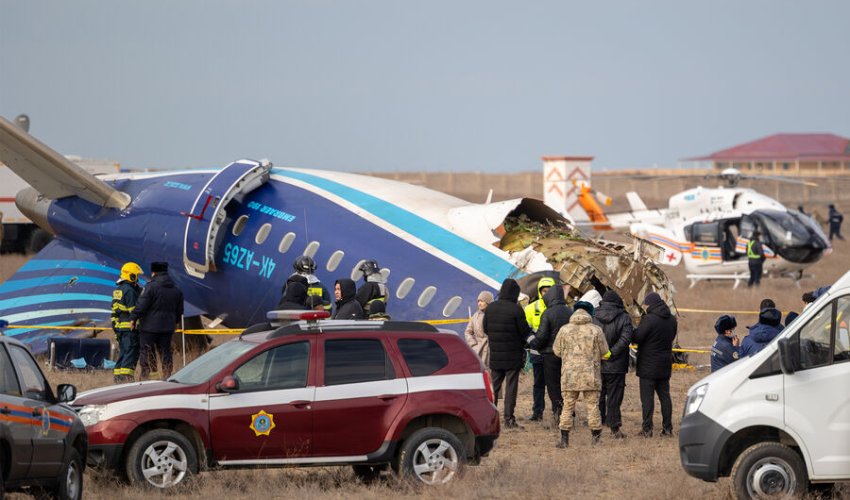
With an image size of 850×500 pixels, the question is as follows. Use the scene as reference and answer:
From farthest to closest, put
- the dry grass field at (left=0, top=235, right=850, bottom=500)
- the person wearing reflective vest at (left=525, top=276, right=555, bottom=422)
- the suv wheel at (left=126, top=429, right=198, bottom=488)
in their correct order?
the person wearing reflective vest at (left=525, top=276, right=555, bottom=422)
the dry grass field at (left=0, top=235, right=850, bottom=500)
the suv wheel at (left=126, top=429, right=198, bottom=488)

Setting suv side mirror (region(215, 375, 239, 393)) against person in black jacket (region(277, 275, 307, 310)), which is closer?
suv side mirror (region(215, 375, 239, 393))

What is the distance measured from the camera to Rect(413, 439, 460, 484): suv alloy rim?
12266 mm

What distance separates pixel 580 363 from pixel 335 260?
22.3ft

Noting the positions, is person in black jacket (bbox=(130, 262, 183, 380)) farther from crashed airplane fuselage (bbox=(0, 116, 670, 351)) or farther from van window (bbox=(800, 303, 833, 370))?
van window (bbox=(800, 303, 833, 370))

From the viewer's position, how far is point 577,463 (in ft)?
45.9

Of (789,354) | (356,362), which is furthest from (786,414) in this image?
(356,362)

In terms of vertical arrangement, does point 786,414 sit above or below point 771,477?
above

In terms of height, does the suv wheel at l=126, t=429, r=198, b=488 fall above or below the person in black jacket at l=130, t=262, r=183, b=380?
below

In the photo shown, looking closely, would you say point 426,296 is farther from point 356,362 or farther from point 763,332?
point 356,362

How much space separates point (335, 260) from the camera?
68.1ft

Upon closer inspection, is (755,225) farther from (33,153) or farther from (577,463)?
(577,463)

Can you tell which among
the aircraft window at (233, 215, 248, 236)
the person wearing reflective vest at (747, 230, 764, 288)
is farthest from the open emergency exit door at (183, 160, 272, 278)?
the person wearing reflective vest at (747, 230, 764, 288)

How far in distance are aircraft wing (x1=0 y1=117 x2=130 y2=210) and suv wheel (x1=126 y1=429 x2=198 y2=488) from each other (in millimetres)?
12065

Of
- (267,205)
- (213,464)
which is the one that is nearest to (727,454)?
(213,464)
